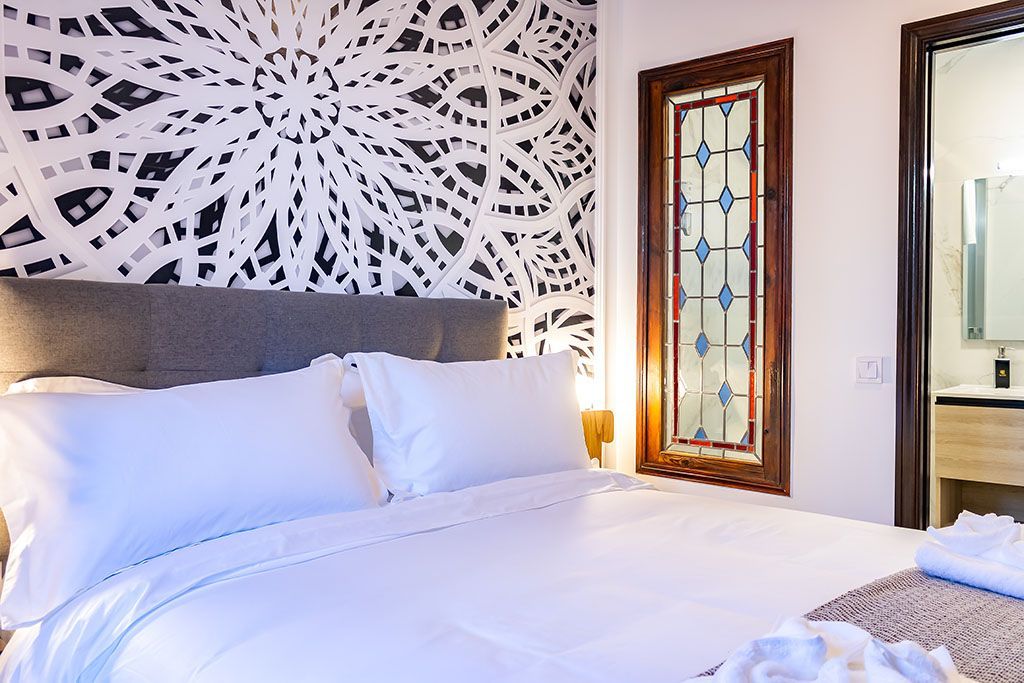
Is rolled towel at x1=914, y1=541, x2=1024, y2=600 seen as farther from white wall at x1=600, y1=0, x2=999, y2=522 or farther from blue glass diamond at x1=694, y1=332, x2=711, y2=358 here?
blue glass diamond at x1=694, y1=332, x2=711, y2=358

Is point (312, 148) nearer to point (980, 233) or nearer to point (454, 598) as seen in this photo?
point (454, 598)

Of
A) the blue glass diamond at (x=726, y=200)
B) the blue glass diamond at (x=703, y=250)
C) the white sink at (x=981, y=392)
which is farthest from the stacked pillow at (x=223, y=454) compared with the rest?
the white sink at (x=981, y=392)

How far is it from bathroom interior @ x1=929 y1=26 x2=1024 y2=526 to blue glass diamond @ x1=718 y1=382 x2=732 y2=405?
1350mm

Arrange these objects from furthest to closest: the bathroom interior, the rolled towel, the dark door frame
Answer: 1. the bathroom interior
2. the dark door frame
3. the rolled towel

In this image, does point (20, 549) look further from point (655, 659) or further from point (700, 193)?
point (700, 193)

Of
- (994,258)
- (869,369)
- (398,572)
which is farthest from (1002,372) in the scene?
(398,572)

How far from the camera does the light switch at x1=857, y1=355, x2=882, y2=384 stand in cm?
300

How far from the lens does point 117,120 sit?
2227 millimetres

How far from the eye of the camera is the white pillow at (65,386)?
1914 mm

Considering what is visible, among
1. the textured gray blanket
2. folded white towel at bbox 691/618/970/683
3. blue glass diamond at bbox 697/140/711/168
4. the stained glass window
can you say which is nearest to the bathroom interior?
the stained glass window

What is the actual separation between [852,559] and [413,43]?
220 centimetres

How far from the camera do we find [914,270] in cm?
289

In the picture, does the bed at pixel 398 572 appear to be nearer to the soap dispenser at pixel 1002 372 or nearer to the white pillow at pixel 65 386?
the white pillow at pixel 65 386

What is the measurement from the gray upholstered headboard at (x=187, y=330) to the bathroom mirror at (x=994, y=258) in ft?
9.29
